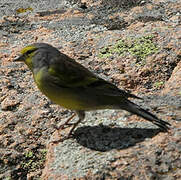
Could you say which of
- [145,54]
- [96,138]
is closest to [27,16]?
[145,54]

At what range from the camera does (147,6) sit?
176 inches

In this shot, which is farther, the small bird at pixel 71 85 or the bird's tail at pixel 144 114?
the small bird at pixel 71 85

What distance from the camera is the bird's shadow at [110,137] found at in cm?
299

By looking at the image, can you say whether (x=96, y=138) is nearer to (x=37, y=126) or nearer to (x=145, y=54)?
(x=37, y=126)

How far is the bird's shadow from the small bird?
0.36ft

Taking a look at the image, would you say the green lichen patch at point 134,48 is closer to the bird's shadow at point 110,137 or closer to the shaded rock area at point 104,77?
the shaded rock area at point 104,77

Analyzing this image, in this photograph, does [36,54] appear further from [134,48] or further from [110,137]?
[110,137]

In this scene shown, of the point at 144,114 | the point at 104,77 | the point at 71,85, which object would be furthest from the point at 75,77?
the point at 144,114

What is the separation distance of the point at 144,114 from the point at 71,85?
777 mm

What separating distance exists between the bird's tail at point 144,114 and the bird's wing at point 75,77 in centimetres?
20

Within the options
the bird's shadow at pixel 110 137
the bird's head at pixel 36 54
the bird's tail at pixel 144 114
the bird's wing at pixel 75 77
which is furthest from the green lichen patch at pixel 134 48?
the bird's shadow at pixel 110 137

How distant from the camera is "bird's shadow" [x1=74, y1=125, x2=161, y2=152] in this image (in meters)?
2.99

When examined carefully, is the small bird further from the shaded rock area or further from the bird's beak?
the shaded rock area

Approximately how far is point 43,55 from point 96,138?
3.44ft
